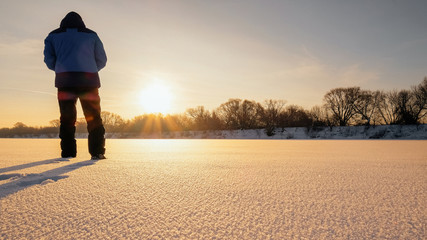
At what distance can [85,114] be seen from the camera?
10.7 ft

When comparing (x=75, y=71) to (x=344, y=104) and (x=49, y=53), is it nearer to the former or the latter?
(x=49, y=53)

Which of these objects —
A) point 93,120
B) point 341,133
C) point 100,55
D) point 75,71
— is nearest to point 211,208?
point 93,120

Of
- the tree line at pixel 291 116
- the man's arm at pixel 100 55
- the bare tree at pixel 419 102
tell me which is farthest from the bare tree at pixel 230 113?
the man's arm at pixel 100 55

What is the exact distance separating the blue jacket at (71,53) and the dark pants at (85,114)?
0.36 feet

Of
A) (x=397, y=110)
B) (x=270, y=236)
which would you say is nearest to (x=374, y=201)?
(x=270, y=236)

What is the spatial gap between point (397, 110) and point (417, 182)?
1556 inches

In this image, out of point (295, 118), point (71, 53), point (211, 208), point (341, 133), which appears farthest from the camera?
point (295, 118)

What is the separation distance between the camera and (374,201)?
1.23 m

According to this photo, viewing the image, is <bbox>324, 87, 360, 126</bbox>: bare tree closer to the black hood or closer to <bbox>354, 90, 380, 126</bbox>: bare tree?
<bbox>354, 90, 380, 126</bbox>: bare tree

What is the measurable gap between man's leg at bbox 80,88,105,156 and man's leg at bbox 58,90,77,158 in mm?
157

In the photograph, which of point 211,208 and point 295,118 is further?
point 295,118

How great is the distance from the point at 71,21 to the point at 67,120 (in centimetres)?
128

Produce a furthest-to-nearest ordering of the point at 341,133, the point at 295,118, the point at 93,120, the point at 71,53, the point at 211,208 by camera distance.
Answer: the point at 295,118, the point at 341,133, the point at 93,120, the point at 71,53, the point at 211,208

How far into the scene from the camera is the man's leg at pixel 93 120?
3.21 meters
